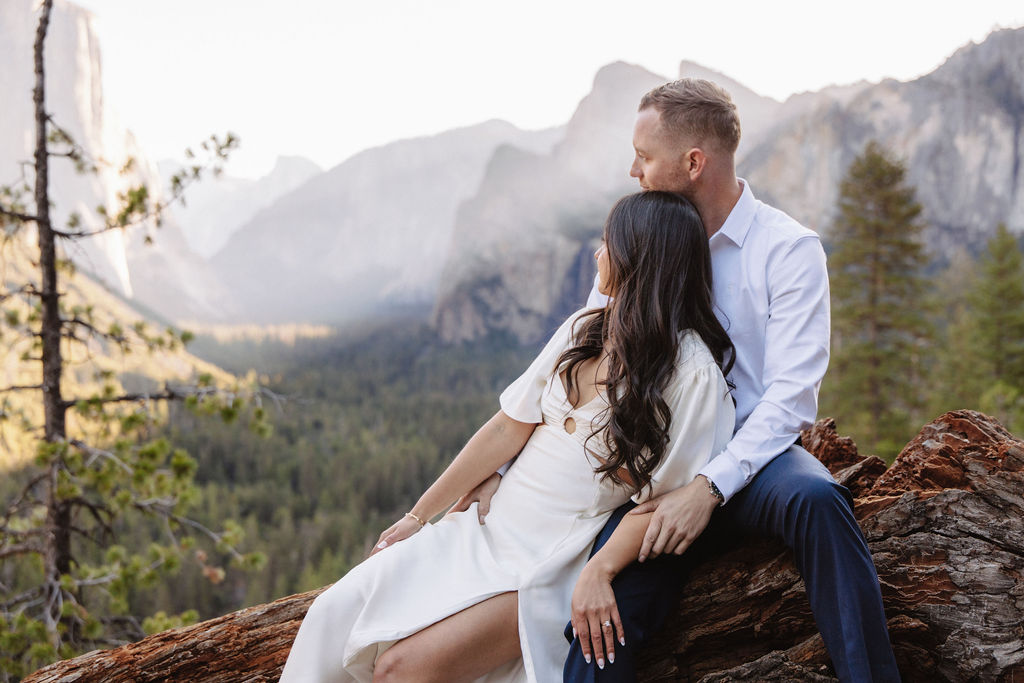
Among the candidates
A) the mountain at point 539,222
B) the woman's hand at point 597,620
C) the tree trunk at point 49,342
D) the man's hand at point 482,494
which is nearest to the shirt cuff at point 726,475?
the woman's hand at point 597,620

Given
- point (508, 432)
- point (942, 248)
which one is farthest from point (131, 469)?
point (942, 248)

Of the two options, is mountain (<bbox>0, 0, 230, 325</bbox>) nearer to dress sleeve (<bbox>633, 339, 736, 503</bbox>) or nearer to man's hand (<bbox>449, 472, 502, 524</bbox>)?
man's hand (<bbox>449, 472, 502, 524</bbox>)

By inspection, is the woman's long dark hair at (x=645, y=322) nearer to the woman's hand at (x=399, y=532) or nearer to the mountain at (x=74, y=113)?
the woman's hand at (x=399, y=532)

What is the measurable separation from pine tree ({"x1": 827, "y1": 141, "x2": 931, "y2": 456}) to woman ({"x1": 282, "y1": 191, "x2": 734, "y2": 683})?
740 inches

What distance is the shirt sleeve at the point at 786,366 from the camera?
8.27 ft

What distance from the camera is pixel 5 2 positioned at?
12675 cm

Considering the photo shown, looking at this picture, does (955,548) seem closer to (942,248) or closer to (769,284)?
(769,284)

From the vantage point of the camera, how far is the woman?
8.07 feet

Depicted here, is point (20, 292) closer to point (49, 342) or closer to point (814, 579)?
point (49, 342)

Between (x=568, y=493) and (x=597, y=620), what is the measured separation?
0.49m

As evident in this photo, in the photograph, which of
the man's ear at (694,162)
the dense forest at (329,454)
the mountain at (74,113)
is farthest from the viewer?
the mountain at (74,113)

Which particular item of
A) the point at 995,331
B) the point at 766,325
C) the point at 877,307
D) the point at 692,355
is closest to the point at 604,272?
the point at 692,355

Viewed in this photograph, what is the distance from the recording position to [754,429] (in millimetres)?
2596

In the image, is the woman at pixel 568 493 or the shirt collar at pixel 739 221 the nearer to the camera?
the woman at pixel 568 493
